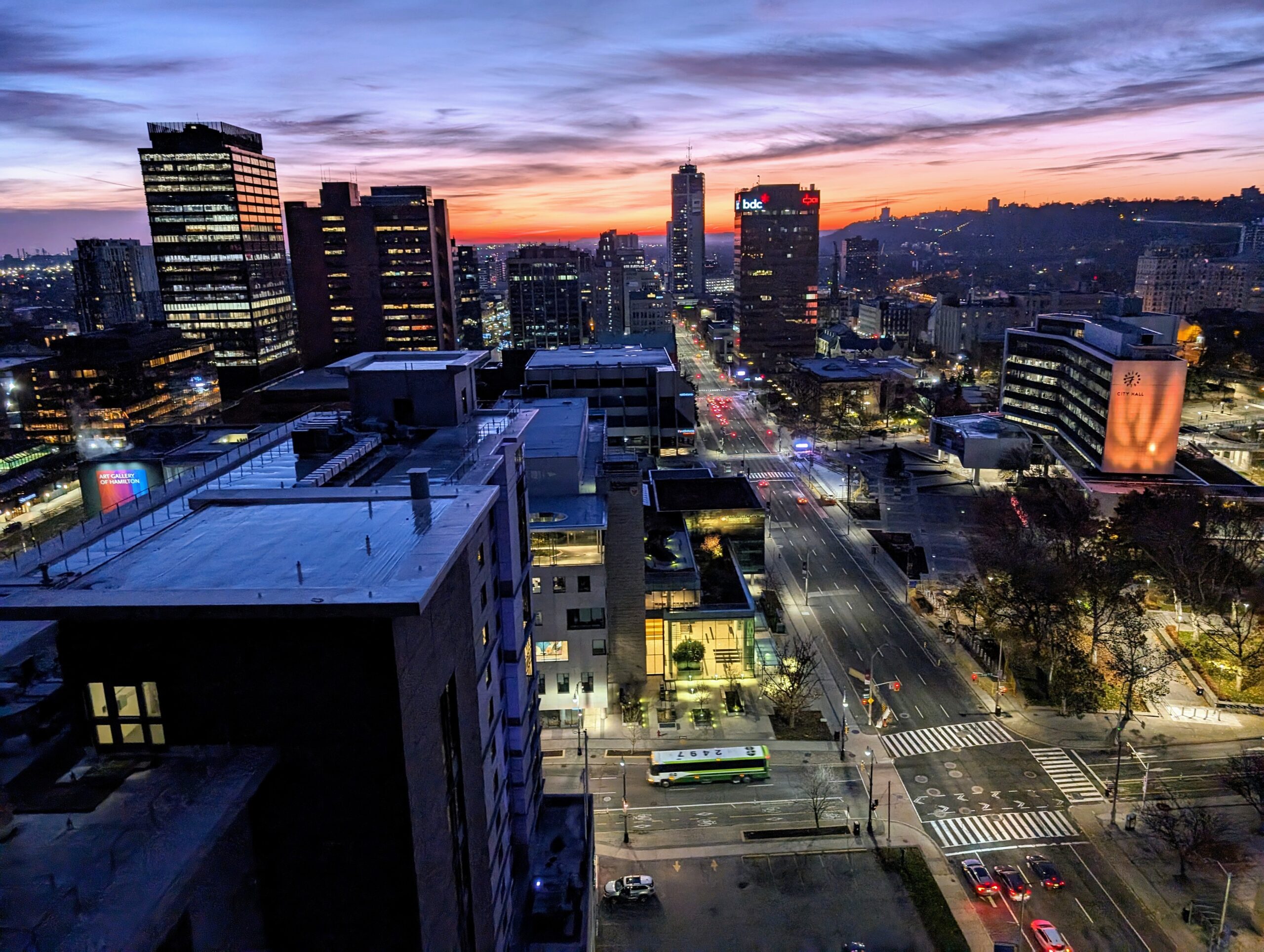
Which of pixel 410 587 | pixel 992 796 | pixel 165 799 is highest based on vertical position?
pixel 410 587

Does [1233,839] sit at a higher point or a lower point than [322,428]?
lower

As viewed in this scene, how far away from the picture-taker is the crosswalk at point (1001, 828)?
141 feet

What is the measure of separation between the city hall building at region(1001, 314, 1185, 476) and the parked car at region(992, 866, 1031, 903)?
250 ft

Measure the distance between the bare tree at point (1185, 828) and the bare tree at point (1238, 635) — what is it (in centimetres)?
Answer: 1866

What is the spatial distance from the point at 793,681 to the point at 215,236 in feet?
530

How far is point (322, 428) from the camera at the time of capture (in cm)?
3647

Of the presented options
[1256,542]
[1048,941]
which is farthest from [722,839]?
[1256,542]

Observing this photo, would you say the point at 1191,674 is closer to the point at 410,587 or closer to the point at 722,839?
the point at 722,839

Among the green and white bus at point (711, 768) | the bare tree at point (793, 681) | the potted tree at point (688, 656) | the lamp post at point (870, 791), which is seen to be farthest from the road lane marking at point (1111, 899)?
the potted tree at point (688, 656)

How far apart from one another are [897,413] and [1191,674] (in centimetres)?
8937

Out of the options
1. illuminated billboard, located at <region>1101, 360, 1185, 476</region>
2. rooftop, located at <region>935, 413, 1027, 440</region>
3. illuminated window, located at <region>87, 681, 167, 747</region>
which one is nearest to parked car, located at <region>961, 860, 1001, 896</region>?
illuminated window, located at <region>87, 681, 167, 747</region>

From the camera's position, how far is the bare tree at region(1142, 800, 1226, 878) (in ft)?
132

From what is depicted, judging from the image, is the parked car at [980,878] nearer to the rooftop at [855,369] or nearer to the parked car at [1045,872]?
the parked car at [1045,872]

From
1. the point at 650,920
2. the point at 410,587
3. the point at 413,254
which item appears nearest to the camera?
the point at 410,587
